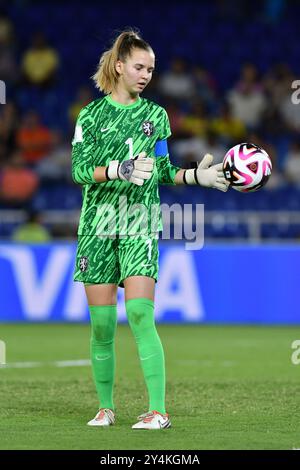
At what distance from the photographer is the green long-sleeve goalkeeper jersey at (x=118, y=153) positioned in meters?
7.21

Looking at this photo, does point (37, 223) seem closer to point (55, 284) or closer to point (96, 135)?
point (55, 284)

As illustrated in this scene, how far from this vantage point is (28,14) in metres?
23.3

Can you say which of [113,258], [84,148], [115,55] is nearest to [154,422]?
[113,258]

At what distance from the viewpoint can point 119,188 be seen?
7238 mm

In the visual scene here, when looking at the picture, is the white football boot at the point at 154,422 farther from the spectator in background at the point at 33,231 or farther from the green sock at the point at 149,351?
the spectator in background at the point at 33,231

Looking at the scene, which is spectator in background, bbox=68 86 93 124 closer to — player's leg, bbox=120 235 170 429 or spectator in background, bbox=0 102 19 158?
spectator in background, bbox=0 102 19 158

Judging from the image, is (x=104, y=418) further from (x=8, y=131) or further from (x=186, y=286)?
(x=8, y=131)

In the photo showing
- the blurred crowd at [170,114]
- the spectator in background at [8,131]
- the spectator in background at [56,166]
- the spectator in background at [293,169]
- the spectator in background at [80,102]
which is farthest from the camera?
the spectator in background at [80,102]

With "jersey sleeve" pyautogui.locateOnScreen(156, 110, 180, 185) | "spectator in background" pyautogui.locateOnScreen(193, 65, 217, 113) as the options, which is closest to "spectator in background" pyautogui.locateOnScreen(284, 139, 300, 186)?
"spectator in background" pyautogui.locateOnScreen(193, 65, 217, 113)

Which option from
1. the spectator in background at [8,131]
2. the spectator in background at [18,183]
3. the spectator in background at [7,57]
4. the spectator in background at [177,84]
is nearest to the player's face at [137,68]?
the spectator in background at [18,183]

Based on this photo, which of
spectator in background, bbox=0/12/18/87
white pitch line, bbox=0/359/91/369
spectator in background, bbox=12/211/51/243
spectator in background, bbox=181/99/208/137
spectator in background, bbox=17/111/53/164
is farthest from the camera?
spectator in background, bbox=0/12/18/87

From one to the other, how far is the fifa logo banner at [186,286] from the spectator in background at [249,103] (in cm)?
511

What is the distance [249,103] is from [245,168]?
45.8 feet

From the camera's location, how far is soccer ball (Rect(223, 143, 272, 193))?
721cm
